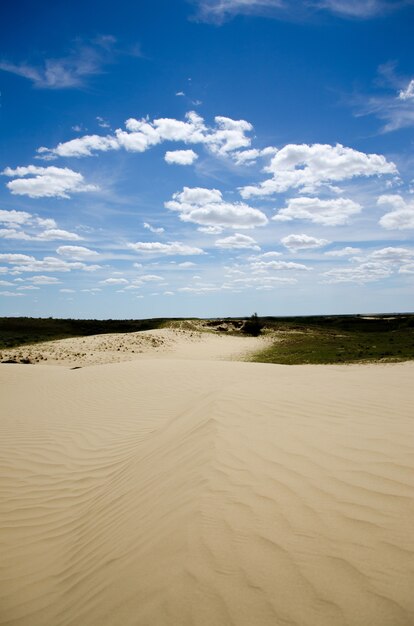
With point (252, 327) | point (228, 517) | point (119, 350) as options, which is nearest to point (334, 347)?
point (119, 350)

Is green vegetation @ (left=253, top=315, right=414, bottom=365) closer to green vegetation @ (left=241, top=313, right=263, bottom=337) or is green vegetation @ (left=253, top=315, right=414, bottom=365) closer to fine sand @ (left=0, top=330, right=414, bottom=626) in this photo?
green vegetation @ (left=241, top=313, right=263, bottom=337)

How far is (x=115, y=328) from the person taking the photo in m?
45.0

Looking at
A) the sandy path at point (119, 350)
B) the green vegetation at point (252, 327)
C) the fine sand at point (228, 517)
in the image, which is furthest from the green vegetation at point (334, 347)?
the fine sand at point (228, 517)

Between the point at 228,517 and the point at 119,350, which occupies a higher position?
the point at 228,517

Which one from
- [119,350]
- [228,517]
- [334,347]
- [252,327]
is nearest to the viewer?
[228,517]

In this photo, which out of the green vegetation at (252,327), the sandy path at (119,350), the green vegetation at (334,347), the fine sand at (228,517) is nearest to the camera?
the fine sand at (228,517)

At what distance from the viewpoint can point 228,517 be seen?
2439 mm

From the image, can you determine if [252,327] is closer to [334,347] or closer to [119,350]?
[334,347]

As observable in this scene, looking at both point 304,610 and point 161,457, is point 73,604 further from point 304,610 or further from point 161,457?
point 161,457

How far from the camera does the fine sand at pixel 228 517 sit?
1.81 metres

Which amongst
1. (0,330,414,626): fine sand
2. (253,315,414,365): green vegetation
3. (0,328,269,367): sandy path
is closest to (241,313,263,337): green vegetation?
(253,315,414,365): green vegetation

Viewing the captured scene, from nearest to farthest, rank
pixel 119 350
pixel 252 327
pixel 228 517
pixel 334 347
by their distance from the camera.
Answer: pixel 228 517 < pixel 119 350 < pixel 334 347 < pixel 252 327

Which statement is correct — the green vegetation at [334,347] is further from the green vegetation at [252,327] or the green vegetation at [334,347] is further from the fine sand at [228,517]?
the fine sand at [228,517]

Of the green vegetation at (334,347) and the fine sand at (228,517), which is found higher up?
the fine sand at (228,517)
